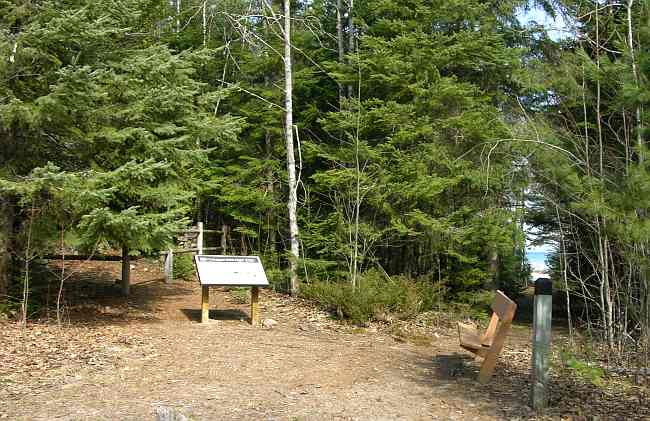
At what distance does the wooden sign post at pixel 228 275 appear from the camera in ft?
28.8

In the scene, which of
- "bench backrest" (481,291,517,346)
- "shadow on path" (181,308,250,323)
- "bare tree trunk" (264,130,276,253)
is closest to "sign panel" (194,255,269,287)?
"shadow on path" (181,308,250,323)

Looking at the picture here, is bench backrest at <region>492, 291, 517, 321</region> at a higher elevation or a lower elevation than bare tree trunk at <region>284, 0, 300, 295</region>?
lower

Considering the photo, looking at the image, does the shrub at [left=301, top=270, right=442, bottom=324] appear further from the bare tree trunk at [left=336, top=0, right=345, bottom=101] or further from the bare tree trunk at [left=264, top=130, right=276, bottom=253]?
the bare tree trunk at [left=336, top=0, right=345, bottom=101]

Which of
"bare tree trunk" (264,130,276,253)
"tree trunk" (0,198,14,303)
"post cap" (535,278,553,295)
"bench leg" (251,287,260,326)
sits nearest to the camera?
"post cap" (535,278,553,295)

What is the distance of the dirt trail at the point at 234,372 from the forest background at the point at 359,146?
3.73 feet

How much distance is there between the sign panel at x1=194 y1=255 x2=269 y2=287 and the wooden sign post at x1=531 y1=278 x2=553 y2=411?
485 cm

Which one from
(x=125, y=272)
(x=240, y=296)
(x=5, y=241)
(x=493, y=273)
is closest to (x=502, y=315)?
(x=5, y=241)

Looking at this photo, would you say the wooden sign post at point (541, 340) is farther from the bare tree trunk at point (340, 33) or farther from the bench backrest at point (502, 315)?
the bare tree trunk at point (340, 33)

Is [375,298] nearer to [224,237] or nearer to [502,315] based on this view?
[502,315]

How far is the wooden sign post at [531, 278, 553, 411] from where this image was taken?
4949mm

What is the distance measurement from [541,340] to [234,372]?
125 inches

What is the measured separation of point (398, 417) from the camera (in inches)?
190

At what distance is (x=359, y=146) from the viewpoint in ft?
38.6

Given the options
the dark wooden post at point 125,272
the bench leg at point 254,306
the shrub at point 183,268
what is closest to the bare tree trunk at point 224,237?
the shrub at point 183,268
